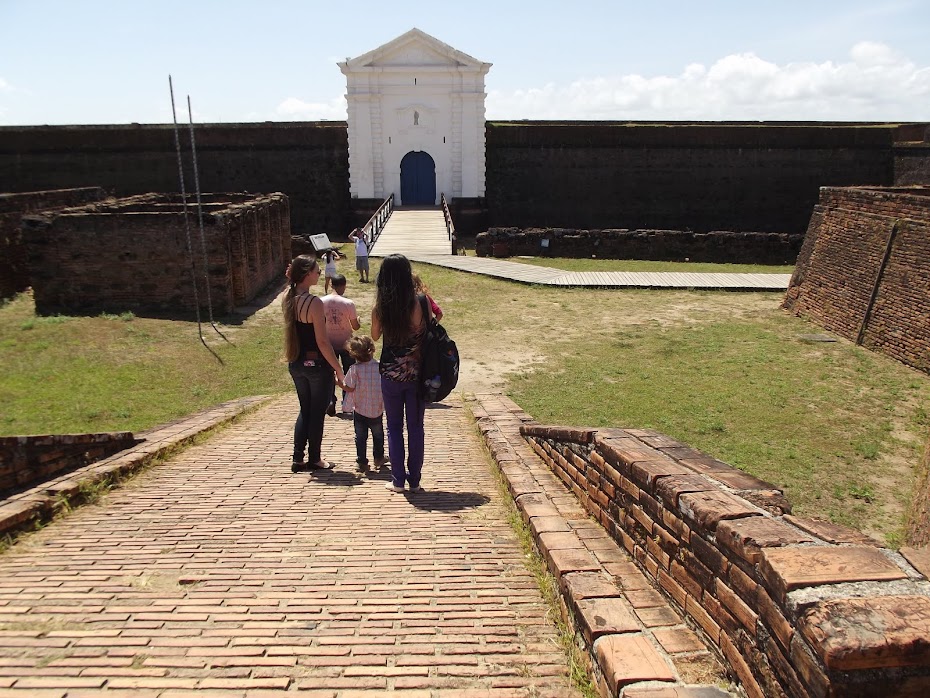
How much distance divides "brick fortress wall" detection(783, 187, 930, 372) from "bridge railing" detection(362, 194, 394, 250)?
1053 centimetres

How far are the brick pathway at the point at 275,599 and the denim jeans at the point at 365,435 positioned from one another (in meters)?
0.68

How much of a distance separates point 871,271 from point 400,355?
1081 centimetres

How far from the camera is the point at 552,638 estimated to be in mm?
2406

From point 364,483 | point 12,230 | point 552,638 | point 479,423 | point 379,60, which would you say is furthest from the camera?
point 379,60

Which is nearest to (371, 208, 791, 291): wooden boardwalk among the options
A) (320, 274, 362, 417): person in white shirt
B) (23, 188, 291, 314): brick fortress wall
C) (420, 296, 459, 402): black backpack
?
(23, 188, 291, 314): brick fortress wall

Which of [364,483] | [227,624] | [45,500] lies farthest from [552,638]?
[45,500]

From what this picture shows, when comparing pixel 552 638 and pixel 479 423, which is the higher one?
pixel 552 638

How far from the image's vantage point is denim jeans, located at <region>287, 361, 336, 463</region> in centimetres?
477

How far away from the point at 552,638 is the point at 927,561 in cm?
137

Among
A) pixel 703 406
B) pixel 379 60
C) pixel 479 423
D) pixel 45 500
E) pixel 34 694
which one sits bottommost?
pixel 703 406

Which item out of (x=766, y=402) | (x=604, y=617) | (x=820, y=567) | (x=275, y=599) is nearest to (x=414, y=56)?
(x=766, y=402)

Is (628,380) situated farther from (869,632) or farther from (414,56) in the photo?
(414,56)

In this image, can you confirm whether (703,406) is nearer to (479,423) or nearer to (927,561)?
(479,423)

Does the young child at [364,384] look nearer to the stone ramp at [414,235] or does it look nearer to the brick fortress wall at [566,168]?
the stone ramp at [414,235]
